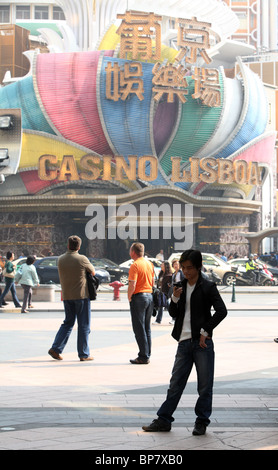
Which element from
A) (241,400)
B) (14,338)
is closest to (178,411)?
(241,400)

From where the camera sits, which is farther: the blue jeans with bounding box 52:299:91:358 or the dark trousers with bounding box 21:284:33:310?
the dark trousers with bounding box 21:284:33:310

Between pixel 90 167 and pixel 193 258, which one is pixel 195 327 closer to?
pixel 193 258

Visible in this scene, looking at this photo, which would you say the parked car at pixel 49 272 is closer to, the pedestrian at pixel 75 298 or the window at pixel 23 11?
the pedestrian at pixel 75 298

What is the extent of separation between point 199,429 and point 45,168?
47114mm

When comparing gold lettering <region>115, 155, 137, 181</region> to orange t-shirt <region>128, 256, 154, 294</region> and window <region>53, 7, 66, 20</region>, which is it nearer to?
orange t-shirt <region>128, 256, 154, 294</region>

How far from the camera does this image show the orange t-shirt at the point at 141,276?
42.4ft

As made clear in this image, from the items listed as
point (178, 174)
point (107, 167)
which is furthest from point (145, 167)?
point (107, 167)

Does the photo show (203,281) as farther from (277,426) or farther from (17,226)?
(17,226)

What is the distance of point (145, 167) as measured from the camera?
2128 inches

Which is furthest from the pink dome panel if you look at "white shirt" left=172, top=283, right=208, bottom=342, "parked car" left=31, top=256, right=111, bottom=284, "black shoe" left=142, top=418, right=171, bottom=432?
"black shoe" left=142, top=418, right=171, bottom=432

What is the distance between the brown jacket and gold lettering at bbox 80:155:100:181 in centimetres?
4022

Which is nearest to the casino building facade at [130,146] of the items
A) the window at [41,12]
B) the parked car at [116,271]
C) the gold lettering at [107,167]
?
the gold lettering at [107,167]

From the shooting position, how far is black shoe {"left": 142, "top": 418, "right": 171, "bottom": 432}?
7578mm

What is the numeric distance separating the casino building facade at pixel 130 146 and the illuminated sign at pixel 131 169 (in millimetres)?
68
